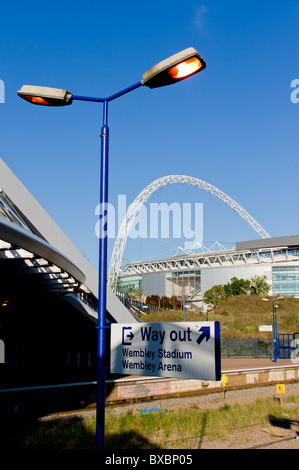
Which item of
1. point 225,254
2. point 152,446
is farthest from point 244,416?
point 225,254

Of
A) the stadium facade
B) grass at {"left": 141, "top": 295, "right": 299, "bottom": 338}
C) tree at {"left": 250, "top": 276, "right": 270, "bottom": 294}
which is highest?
the stadium facade

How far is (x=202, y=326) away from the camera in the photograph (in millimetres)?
5910

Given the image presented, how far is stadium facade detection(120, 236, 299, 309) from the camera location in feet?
393

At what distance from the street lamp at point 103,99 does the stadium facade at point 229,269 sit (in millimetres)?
117933

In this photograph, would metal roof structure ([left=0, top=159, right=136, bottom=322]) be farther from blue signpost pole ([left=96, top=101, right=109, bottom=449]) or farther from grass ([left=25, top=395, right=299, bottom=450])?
grass ([left=25, top=395, right=299, bottom=450])

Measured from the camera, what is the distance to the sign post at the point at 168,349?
5.65m

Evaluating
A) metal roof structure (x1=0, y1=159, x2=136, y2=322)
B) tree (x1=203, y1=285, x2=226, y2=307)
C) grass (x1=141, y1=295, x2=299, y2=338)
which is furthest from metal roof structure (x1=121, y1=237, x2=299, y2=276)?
metal roof structure (x1=0, y1=159, x2=136, y2=322)

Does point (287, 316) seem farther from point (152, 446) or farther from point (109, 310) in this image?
point (152, 446)

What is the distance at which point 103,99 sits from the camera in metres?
6.96

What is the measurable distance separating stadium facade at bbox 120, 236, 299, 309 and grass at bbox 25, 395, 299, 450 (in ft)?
331

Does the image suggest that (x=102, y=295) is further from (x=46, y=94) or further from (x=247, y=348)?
(x=247, y=348)

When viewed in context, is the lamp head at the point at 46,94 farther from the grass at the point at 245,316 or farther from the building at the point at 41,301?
the grass at the point at 245,316

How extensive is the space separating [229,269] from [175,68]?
124129 millimetres

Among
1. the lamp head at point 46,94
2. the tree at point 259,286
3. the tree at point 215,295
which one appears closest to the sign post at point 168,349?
the lamp head at point 46,94
